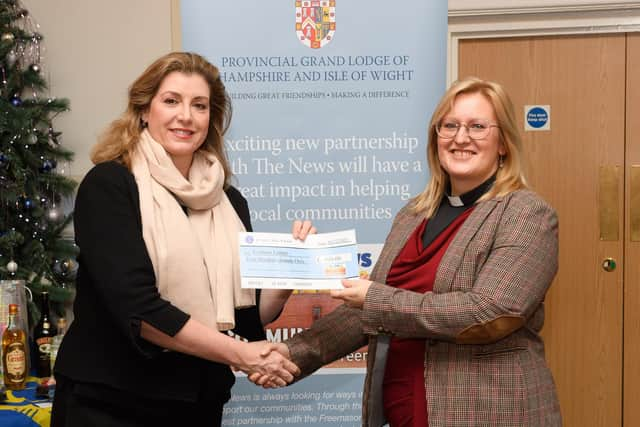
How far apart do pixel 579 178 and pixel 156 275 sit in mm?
2715

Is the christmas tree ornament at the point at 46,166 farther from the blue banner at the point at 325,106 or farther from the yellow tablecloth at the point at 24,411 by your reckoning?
the yellow tablecloth at the point at 24,411

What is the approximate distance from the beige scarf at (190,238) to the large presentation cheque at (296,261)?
8cm

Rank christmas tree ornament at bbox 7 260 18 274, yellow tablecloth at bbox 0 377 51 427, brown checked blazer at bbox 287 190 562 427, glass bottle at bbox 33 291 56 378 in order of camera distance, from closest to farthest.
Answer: brown checked blazer at bbox 287 190 562 427 < yellow tablecloth at bbox 0 377 51 427 < glass bottle at bbox 33 291 56 378 < christmas tree ornament at bbox 7 260 18 274

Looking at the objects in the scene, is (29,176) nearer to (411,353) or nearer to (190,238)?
(190,238)

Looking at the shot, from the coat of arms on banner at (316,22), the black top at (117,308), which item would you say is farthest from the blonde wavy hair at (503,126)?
the coat of arms on banner at (316,22)

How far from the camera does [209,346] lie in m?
1.94

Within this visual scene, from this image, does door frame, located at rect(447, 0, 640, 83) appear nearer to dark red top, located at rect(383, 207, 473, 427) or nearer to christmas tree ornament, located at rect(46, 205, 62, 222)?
dark red top, located at rect(383, 207, 473, 427)

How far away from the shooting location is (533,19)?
12.4ft

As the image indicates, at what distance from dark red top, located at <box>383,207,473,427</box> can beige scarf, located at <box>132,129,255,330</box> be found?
49 centimetres

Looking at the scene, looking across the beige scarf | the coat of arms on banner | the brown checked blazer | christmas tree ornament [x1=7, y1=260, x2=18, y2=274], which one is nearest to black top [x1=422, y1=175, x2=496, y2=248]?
the brown checked blazer

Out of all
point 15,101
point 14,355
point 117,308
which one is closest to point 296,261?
point 117,308

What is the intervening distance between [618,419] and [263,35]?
2911 millimetres

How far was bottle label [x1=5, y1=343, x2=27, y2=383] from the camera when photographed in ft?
9.00

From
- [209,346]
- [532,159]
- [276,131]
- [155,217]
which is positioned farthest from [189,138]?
[532,159]
